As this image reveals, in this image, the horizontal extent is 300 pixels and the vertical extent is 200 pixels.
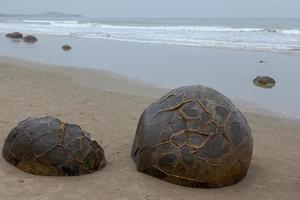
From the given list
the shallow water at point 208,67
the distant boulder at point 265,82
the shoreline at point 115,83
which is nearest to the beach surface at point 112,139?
the shoreline at point 115,83

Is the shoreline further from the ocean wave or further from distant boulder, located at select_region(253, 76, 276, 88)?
the ocean wave

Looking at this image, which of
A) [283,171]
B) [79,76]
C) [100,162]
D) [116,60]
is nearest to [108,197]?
[100,162]

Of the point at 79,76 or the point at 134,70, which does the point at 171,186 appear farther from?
the point at 134,70

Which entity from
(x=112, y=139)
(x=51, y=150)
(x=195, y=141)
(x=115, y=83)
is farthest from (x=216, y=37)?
(x=51, y=150)

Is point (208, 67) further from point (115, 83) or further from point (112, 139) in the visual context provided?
point (112, 139)

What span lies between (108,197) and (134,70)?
10552 mm

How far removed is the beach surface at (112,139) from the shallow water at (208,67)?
134cm

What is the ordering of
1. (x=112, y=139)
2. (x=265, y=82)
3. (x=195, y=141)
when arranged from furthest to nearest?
(x=265, y=82) < (x=112, y=139) < (x=195, y=141)

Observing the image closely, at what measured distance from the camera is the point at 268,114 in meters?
9.02

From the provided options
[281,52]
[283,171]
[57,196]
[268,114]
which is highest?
[57,196]

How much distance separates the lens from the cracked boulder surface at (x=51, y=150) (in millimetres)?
5137

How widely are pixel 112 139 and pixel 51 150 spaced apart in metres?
1.76

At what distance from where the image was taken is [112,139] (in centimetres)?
682

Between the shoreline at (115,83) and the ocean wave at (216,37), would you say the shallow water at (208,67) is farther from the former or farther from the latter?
the ocean wave at (216,37)
